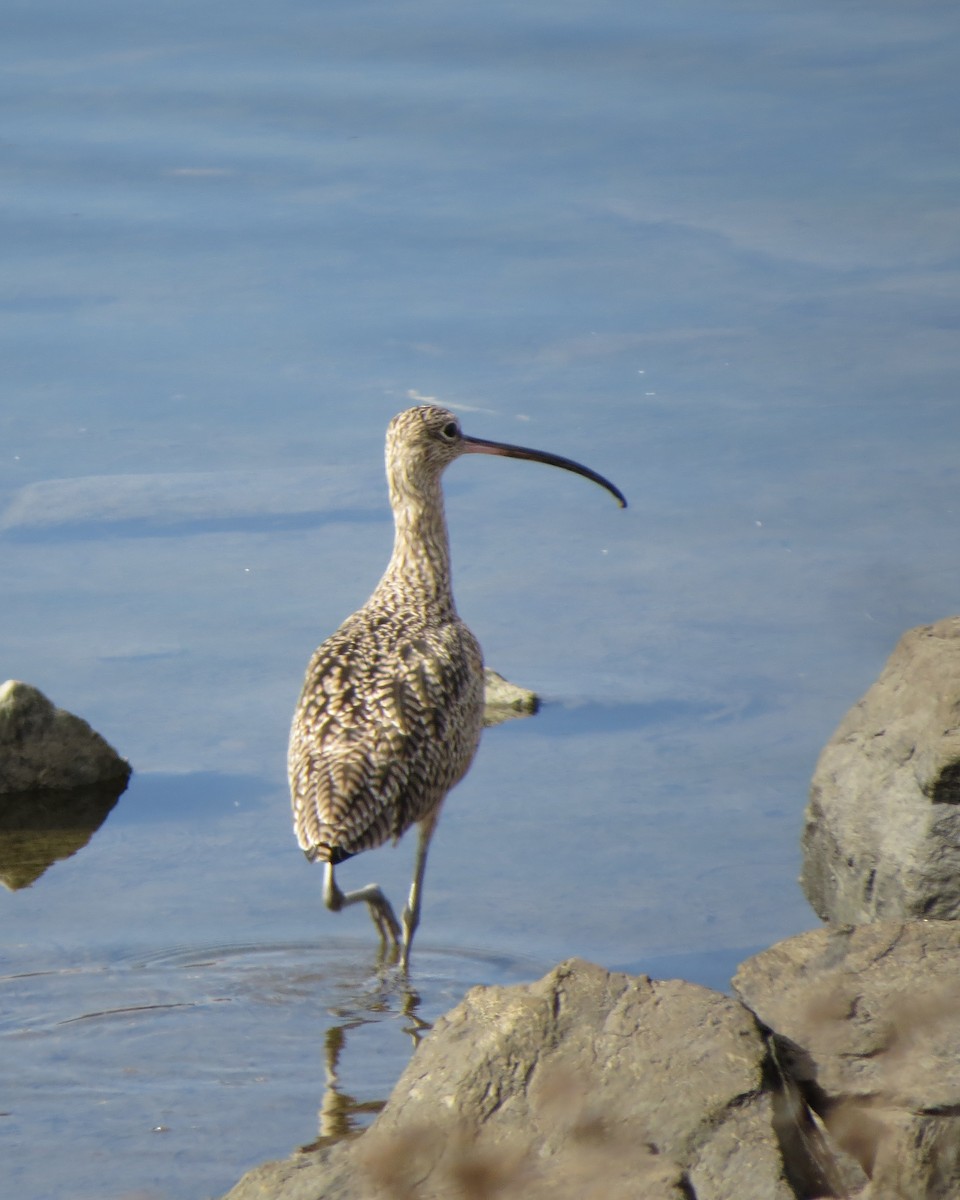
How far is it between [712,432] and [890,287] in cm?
236

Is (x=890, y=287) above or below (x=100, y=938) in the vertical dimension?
above

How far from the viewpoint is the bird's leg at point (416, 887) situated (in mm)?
7305

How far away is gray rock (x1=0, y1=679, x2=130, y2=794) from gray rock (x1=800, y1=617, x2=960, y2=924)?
2.58 meters

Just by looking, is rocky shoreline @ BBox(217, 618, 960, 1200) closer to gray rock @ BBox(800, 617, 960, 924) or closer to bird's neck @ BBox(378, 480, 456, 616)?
gray rock @ BBox(800, 617, 960, 924)

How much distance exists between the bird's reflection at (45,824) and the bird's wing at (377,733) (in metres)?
1.21

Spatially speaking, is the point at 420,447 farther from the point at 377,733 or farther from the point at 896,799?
the point at 896,799

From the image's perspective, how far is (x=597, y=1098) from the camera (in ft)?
15.3

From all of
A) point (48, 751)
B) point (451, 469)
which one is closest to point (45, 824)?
point (48, 751)

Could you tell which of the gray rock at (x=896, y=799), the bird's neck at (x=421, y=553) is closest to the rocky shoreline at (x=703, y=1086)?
the gray rock at (x=896, y=799)

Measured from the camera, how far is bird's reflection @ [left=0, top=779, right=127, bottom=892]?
801 centimetres

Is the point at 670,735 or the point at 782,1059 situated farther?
the point at 670,735

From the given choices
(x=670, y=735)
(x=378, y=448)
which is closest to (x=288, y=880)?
(x=670, y=735)

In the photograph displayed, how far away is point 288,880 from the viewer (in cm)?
786

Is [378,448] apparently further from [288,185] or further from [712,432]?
[288,185]
